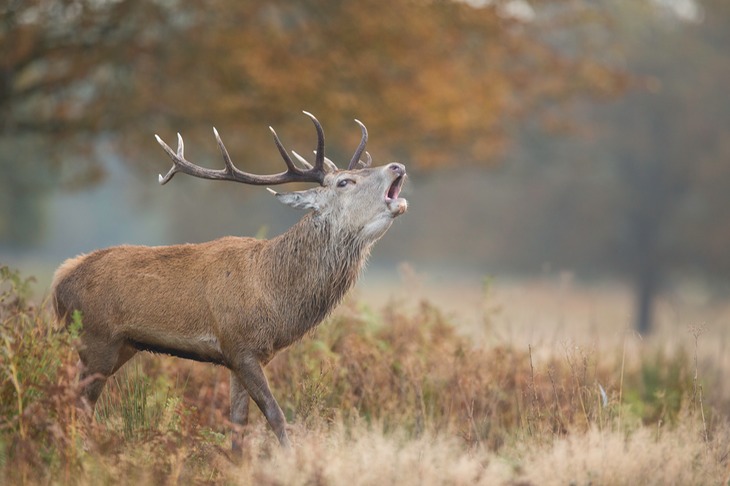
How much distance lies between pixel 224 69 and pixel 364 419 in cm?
830

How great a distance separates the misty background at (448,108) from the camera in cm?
1348

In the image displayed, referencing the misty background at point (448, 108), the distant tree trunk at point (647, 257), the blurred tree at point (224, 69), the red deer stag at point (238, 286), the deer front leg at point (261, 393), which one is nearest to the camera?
the deer front leg at point (261, 393)

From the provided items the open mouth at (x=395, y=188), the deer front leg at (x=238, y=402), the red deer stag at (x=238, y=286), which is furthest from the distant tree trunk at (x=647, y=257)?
the deer front leg at (x=238, y=402)

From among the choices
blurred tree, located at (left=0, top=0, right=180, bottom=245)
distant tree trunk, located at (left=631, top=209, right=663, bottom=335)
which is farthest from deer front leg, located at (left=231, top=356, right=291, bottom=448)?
distant tree trunk, located at (left=631, top=209, right=663, bottom=335)

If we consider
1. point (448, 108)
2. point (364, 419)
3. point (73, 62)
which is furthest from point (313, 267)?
point (448, 108)

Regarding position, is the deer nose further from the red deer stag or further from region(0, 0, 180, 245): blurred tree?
region(0, 0, 180, 245): blurred tree

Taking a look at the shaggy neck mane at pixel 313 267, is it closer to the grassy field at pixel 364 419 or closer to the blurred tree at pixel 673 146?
the grassy field at pixel 364 419

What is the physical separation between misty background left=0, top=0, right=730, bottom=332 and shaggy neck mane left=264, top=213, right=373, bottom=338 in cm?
74

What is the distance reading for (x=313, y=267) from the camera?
566 centimetres

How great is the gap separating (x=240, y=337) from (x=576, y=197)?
20.0 metres

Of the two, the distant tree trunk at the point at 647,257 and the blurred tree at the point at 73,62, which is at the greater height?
the blurred tree at the point at 73,62

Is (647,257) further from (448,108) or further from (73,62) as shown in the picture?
(73,62)

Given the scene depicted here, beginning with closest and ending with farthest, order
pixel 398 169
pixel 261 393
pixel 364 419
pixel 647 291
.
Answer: pixel 261 393, pixel 398 169, pixel 364 419, pixel 647 291

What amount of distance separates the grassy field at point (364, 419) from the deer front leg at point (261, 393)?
11 centimetres
